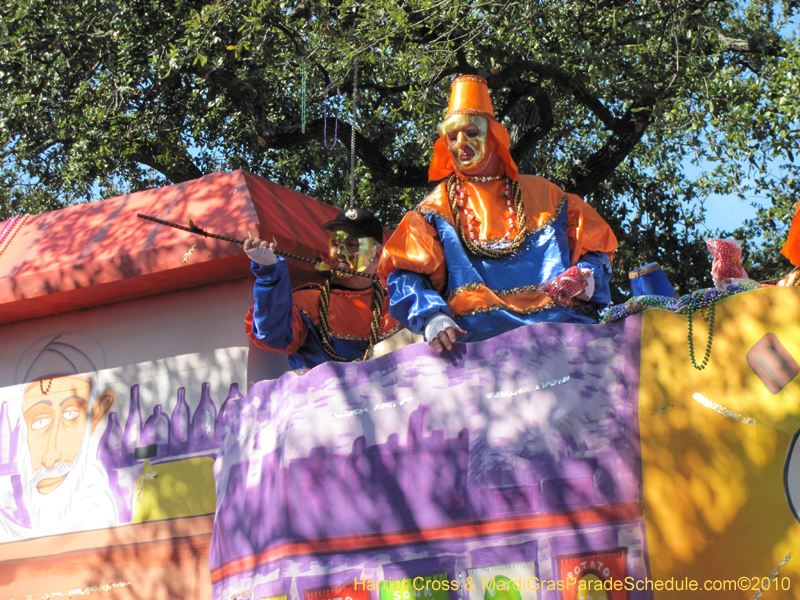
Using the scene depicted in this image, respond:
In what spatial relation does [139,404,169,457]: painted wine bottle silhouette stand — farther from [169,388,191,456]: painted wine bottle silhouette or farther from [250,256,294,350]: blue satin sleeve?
[250,256,294,350]: blue satin sleeve

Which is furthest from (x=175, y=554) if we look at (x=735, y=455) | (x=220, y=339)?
(x=735, y=455)

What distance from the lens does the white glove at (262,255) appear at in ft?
13.6

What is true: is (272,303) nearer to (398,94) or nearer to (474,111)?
(474,111)

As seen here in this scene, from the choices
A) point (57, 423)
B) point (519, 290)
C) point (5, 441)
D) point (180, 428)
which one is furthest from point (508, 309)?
point (5, 441)

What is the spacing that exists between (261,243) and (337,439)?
3.29 feet

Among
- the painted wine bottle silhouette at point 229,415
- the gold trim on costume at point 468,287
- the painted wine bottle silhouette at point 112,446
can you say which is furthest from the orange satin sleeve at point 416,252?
the painted wine bottle silhouette at point 112,446

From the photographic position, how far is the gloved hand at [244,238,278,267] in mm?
4152

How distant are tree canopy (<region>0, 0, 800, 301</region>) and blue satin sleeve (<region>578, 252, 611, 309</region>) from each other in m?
1.89

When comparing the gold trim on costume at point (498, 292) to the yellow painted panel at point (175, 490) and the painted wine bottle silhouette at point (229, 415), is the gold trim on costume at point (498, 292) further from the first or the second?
the yellow painted panel at point (175, 490)

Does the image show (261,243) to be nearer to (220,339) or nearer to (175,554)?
(220,339)

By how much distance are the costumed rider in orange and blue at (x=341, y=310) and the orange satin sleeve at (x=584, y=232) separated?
0.91 meters

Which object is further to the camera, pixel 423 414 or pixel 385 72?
pixel 385 72

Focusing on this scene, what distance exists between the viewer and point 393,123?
25.4 feet

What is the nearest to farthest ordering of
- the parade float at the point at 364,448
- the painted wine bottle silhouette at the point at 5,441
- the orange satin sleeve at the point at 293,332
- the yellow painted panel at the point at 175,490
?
the parade float at the point at 364,448, the orange satin sleeve at the point at 293,332, the yellow painted panel at the point at 175,490, the painted wine bottle silhouette at the point at 5,441
